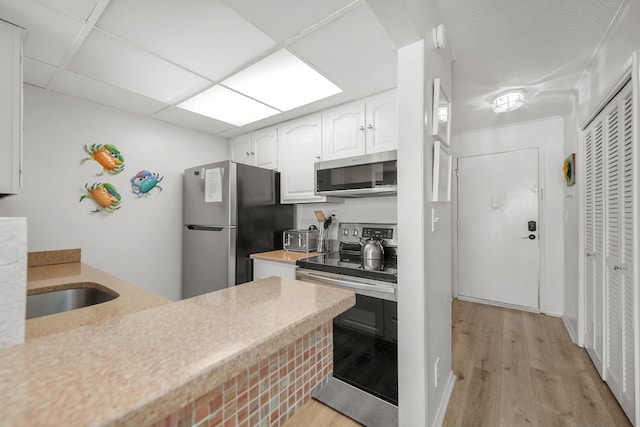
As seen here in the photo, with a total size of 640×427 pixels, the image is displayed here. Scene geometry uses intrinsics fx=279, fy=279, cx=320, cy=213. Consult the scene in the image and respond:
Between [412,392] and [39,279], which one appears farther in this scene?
[39,279]

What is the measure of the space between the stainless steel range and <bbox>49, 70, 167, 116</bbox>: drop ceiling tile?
1.94 m

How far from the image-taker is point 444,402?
166cm

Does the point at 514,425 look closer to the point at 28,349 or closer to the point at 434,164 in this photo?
the point at 434,164

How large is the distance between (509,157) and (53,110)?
4.43 m

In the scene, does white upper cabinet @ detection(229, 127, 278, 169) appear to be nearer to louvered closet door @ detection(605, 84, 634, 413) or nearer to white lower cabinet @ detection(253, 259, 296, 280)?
white lower cabinet @ detection(253, 259, 296, 280)

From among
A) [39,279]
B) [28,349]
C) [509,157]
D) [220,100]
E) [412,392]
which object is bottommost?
Result: [412,392]

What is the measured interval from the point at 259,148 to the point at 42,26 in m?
1.77

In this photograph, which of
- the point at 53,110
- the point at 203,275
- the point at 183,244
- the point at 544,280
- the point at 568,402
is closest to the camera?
the point at 568,402

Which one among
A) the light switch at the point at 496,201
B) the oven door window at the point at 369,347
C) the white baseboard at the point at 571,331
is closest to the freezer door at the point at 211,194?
the oven door window at the point at 369,347

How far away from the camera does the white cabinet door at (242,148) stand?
10.2ft

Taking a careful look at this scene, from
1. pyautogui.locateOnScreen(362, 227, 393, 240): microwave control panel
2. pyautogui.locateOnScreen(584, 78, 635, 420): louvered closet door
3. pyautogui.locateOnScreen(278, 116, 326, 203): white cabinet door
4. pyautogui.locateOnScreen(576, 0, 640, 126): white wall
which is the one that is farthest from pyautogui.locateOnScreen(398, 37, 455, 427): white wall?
pyautogui.locateOnScreen(278, 116, 326, 203): white cabinet door

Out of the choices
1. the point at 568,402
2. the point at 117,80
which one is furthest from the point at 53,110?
the point at 568,402

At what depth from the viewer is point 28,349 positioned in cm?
37

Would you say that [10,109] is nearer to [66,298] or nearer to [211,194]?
[66,298]
